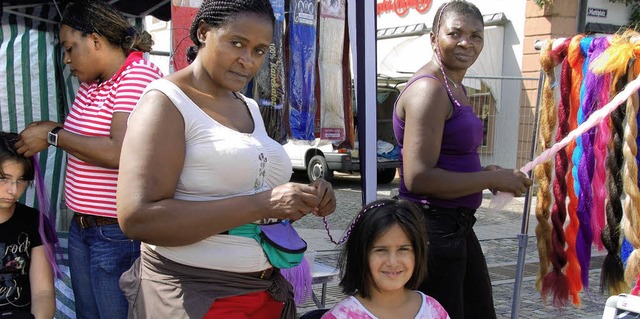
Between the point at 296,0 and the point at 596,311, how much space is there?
305 cm

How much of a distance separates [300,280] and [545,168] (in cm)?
110

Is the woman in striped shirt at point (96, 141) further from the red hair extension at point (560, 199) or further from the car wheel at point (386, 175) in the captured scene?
the car wheel at point (386, 175)

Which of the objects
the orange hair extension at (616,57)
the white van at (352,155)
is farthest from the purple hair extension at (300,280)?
the white van at (352,155)

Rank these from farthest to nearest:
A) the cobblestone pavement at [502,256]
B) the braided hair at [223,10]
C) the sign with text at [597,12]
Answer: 1. the sign with text at [597,12]
2. the cobblestone pavement at [502,256]
3. the braided hair at [223,10]

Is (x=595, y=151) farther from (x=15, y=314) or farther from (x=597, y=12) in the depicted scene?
(x=597, y=12)

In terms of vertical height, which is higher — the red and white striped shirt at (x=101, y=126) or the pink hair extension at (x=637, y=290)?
the red and white striped shirt at (x=101, y=126)

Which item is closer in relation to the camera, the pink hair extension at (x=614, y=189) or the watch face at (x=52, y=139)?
the watch face at (x=52, y=139)

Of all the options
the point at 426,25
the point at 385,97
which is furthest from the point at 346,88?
the point at 426,25

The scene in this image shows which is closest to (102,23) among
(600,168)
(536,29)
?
(600,168)

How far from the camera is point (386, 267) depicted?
7.00ft

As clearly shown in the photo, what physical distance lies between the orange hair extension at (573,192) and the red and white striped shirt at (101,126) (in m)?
1.53

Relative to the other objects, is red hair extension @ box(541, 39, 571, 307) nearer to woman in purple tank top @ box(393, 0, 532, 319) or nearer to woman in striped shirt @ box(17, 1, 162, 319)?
woman in purple tank top @ box(393, 0, 532, 319)

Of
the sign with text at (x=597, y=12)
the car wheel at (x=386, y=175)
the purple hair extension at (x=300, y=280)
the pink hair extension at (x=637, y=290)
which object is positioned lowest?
the car wheel at (x=386, y=175)

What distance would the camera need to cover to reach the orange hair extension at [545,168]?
2561mm
